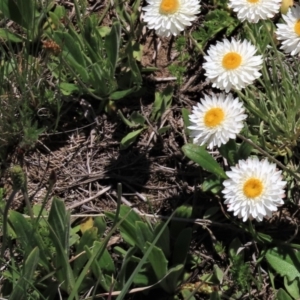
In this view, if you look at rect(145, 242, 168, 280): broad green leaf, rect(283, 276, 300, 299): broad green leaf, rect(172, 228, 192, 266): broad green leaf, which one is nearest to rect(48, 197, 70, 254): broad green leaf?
rect(145, 242, 168, 280): broad green leaf

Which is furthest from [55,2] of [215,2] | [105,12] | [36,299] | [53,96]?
[36,299]

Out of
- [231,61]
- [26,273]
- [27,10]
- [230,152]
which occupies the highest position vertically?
[27,10]

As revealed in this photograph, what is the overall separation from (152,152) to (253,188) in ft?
1.98

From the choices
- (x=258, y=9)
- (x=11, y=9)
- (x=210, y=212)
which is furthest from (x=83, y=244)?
(x=11, y=9)

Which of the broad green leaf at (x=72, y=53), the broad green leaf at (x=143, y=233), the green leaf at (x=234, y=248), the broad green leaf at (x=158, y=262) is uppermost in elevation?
the broad green leaf at (x=72, y=53)

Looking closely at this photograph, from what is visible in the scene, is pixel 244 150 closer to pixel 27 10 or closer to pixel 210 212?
pixel 210 212

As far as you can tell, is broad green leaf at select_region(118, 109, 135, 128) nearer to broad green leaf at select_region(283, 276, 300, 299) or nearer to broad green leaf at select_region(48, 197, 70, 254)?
broad green leaf at select_region(48, 197, 70, 254)

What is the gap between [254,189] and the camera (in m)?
1.67

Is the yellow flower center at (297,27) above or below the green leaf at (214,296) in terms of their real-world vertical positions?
above

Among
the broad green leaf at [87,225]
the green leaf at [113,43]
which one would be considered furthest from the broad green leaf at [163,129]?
the broad green leaf at [87,225]

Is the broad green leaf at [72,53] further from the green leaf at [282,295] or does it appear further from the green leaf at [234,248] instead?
the green leaf at [282,295]

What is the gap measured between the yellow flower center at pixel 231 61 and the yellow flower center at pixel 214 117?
13 centimetres

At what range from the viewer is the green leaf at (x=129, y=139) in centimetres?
215

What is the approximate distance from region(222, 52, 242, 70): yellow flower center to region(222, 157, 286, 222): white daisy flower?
0.28 metres
